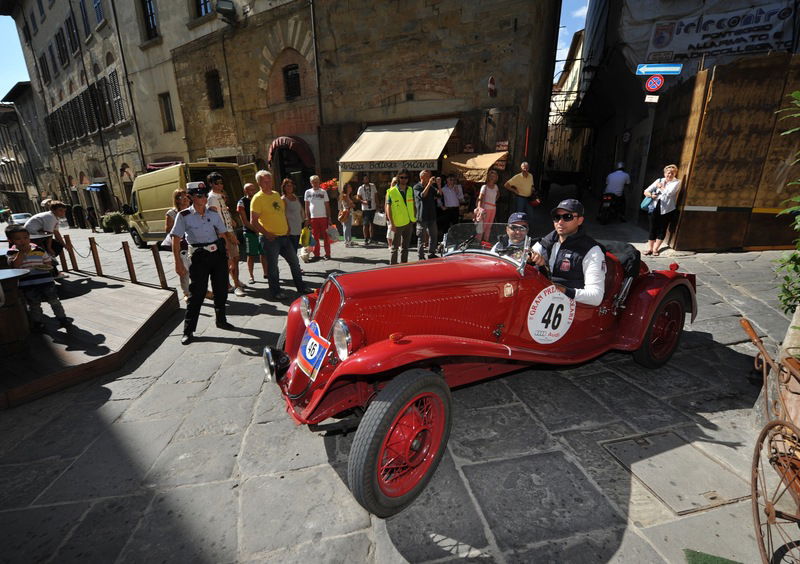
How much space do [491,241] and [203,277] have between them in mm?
3341

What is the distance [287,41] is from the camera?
12.1 m

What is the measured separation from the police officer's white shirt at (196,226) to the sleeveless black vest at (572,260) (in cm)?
382

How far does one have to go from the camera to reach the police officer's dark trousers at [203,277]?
432 centimetres

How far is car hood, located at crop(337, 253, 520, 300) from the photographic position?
2.48 meters

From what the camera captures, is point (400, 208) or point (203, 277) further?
point (400, 208)

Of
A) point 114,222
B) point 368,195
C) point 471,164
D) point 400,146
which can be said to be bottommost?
point 114,222

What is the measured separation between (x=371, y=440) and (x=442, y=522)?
0.65 meters

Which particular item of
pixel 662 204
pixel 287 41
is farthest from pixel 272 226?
pixel 287 41

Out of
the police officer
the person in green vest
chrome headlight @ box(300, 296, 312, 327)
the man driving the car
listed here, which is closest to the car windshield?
the man driving the car

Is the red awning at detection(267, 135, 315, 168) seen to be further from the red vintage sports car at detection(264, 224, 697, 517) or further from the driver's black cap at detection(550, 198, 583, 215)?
the driver's black cap at detection(550, 198, 583, 215)

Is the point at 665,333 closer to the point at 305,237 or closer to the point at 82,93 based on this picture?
the point at 305,237

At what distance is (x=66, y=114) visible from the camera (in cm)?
2391

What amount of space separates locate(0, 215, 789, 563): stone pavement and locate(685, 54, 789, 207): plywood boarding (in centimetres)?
439

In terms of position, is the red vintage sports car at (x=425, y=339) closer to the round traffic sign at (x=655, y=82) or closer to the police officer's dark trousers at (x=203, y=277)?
the police officer's dark trousers at (x=203, y=277)
